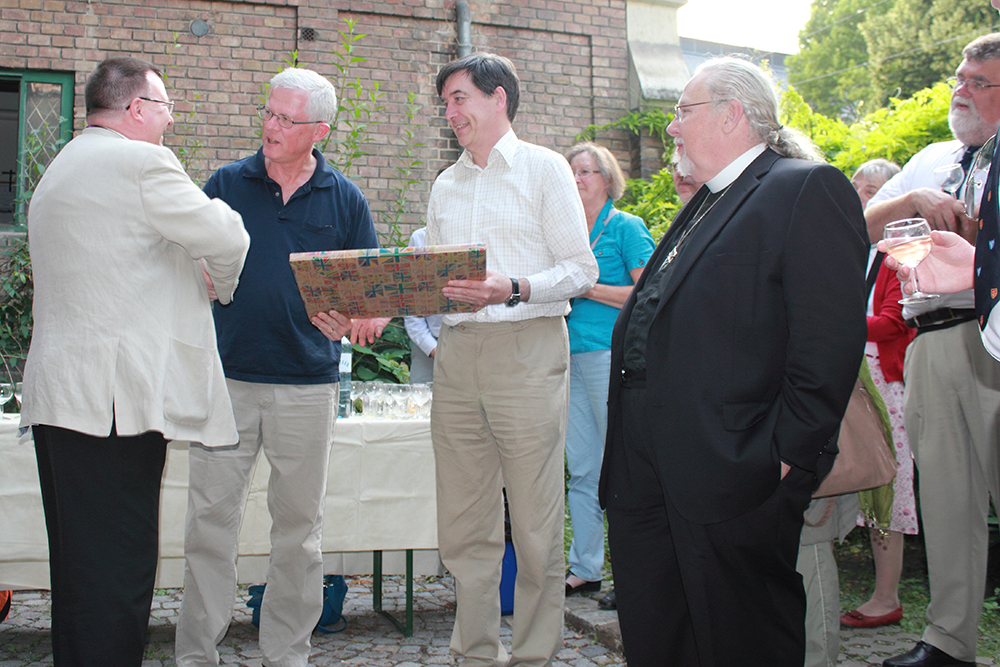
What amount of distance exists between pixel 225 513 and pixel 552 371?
4.08 feet

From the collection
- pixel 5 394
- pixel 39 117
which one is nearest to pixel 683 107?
pixel 5 394

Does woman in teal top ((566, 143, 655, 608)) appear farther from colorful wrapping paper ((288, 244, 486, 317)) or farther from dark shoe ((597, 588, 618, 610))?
colorful wrapping paper ((288, 244, 486, 317))

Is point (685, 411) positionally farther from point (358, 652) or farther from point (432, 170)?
point (432, 170)

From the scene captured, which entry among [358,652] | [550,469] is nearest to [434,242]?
[550,469]

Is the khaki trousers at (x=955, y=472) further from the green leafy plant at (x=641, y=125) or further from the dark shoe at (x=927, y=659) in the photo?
the green leafy plant at (x=641, y=125)

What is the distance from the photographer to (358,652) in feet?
10.9

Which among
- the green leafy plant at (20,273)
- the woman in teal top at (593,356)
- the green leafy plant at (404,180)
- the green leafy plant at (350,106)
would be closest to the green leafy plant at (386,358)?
the green leafy plant at (404,180)

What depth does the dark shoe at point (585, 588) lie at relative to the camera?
3867mm

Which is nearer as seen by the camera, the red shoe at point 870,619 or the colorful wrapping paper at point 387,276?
the colorful wrapping paper at point 387,276

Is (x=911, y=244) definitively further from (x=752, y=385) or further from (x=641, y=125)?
(x=641, y=125)

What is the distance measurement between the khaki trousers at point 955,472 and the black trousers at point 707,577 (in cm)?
125

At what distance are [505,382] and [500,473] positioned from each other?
0.37 meters

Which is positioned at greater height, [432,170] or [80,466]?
[432,170]

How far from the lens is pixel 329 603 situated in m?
3.59
